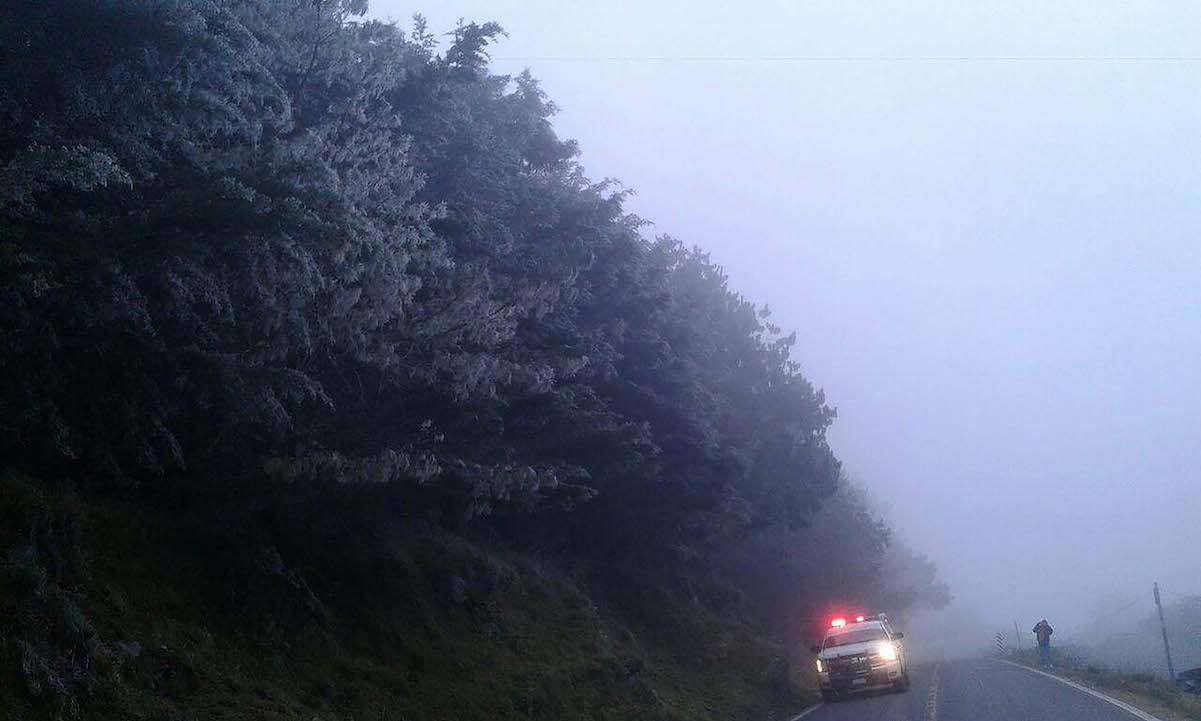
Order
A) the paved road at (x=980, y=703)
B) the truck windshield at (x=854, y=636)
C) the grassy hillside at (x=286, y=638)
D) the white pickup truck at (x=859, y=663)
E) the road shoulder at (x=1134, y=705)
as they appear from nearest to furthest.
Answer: the grassy hillside at (x=286, y=638)
the road shoulder at (x=1134, y=705)
the paved road at (x=980, y=703)
the white pickup truck at (x=859, y=663)
the truck windshield at (x=854, y=636)

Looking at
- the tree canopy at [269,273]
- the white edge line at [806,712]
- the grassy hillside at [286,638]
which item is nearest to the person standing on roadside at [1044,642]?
the white edge line at [806,712]

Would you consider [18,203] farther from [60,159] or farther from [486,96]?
[486,96]

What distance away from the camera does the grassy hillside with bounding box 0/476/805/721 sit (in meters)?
9.84

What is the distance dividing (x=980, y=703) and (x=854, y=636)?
6320 millimetres

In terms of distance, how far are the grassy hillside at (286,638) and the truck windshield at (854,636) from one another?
2.88 meters

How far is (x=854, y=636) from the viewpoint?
86.1 feet

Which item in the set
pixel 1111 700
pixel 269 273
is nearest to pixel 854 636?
pixel 1111 700

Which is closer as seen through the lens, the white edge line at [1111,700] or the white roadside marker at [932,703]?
the white edge line at [1111,700]

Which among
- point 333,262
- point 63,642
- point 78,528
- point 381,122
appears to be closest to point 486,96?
point 381,122

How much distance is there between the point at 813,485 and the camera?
39531 mm

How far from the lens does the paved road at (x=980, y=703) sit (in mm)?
17344

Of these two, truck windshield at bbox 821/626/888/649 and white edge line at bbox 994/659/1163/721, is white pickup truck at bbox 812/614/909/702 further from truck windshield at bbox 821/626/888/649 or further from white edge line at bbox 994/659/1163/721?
white edge line at bbox 994/659/1163/721

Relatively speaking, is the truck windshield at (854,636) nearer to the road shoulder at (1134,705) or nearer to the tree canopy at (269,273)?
the road shoulder at (1134,705)

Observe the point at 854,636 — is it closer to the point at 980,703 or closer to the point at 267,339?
the point at 980,703
